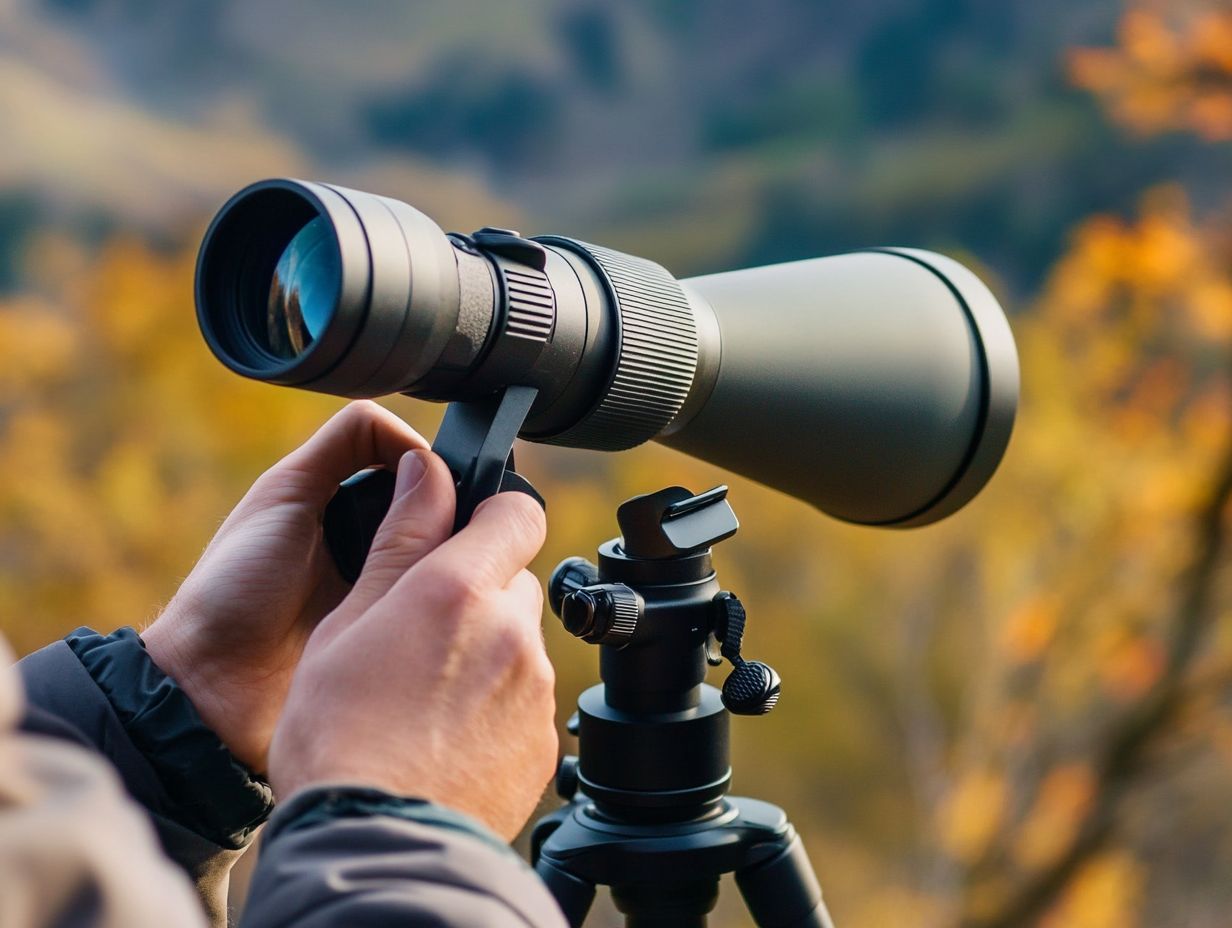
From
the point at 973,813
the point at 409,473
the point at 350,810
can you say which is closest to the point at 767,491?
the point at 973,813

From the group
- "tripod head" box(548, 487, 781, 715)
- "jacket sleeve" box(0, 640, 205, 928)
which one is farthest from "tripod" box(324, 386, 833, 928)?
"jacket sleeve" box(0, 640, 205, 928)

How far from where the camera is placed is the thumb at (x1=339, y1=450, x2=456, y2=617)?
0.63 meters

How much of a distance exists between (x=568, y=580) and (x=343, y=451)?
173 mm

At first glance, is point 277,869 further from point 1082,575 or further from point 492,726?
point 1082,575

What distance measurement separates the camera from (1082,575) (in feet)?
11.5

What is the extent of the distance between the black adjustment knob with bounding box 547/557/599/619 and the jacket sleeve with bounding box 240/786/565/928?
25 cm

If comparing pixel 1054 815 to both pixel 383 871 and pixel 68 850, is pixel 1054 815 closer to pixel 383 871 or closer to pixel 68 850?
pixel 383 871

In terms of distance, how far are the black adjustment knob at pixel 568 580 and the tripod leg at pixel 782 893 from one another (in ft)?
0.69

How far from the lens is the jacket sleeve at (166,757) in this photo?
0.76 meters

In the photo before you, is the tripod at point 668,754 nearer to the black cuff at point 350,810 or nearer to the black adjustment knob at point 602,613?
the black adjustment knob at point 602,613

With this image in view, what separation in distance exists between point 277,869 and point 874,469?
52cm

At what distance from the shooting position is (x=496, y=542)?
0.63 metres

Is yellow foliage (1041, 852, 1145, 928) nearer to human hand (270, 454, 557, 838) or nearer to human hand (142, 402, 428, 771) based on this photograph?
human hand (142, 402, 428, 771)

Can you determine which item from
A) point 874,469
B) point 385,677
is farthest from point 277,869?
point 874,469
